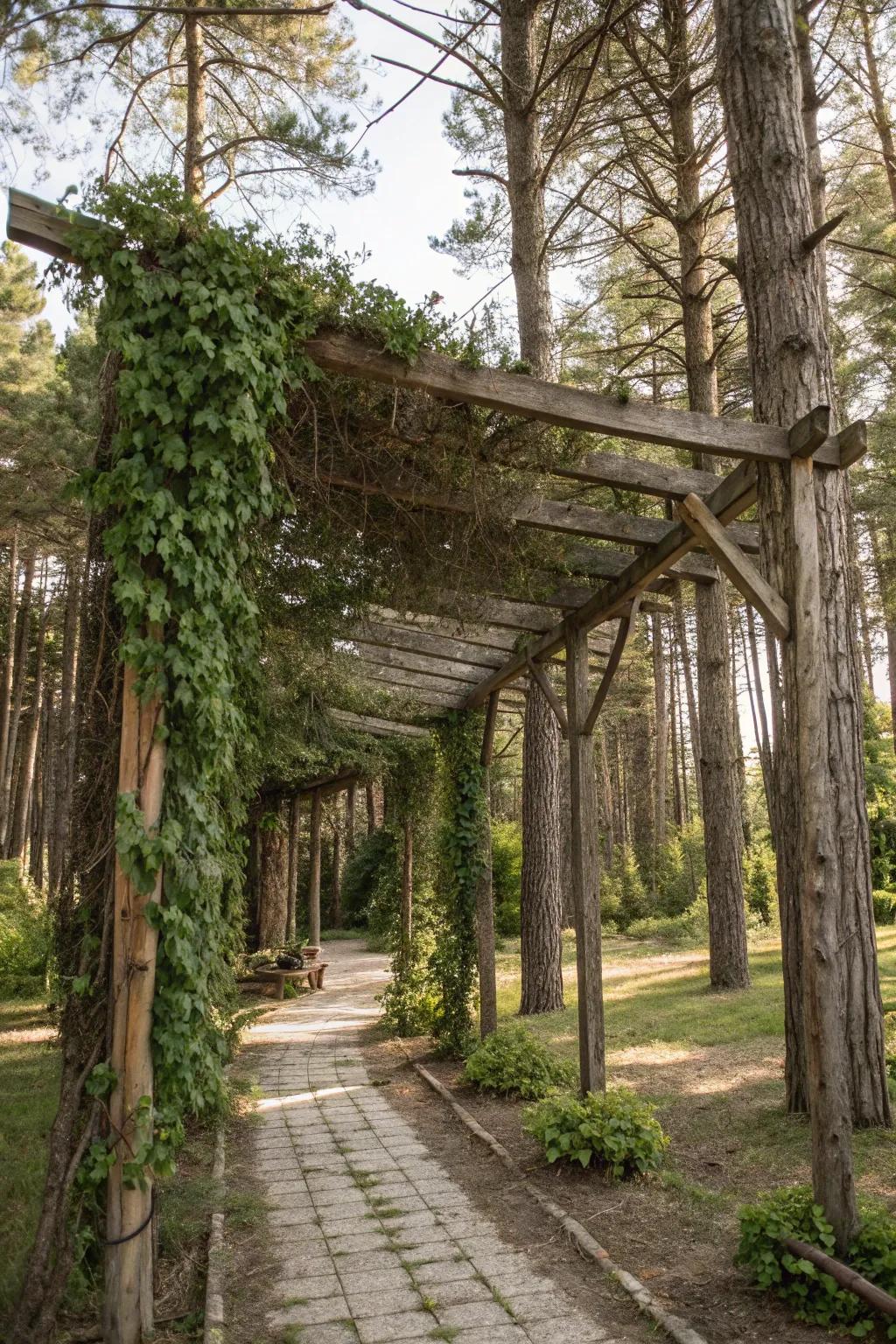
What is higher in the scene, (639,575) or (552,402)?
(552,402)

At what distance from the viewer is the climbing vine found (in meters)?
8.16

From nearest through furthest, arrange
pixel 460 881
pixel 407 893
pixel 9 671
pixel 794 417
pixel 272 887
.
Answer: pixel 794 417
pixel 460 881
pixel 407 893
pixel 272 887
pixel 9 671

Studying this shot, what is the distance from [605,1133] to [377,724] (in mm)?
6118

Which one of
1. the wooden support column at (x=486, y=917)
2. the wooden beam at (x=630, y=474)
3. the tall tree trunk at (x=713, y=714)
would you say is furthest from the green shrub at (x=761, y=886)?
the wooden beam at (x=630, y=474)

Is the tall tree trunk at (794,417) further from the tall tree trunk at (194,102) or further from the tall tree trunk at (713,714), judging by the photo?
the tall tree trunk at (194,102)

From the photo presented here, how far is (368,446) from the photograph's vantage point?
4.63 meters

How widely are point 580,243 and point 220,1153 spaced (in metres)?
9.18

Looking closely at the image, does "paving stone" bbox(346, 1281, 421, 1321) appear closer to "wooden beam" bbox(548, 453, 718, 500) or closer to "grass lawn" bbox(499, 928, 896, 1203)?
"grass lawn" bbox(499, 928, 896, 1203)

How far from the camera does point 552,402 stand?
411cm

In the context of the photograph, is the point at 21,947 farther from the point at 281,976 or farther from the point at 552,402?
the point at 552,402

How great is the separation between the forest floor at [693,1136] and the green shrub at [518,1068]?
14 cm

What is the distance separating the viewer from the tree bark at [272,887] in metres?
16.1

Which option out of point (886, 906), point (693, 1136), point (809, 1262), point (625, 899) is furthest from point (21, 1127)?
point (625, 899)

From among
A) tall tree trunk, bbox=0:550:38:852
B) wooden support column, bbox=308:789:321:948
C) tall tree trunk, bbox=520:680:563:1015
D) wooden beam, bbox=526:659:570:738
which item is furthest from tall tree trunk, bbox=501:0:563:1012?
tall tree trunk, bbox=0:550:38:852
